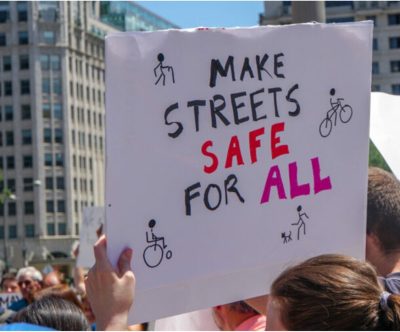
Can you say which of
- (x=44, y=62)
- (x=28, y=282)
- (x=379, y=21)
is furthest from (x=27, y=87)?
(x=28, y=282)

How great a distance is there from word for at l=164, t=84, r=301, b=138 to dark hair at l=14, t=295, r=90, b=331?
123 centimetres

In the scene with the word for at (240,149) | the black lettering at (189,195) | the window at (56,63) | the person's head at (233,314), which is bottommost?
the person's head at (233,314)

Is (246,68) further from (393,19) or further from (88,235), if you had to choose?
(393,19)

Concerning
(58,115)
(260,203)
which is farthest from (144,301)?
(58,115)

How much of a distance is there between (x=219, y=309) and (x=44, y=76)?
84275 millimetres

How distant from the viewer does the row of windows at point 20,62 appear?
86.4 meters

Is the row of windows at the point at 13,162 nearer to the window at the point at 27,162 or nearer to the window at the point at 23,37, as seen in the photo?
the window at the point at 27,162

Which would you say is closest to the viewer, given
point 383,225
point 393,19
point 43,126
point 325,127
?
point 325,127

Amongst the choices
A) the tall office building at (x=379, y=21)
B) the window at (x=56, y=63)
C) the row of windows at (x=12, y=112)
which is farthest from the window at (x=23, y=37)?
the tall office building at (x=379, y=21)

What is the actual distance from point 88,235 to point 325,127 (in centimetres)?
1017

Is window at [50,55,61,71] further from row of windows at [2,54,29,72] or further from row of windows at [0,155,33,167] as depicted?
row of windows at [0,155,33,167]

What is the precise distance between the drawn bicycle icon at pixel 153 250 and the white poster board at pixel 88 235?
7.94m

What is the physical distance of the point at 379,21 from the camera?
6844 cm

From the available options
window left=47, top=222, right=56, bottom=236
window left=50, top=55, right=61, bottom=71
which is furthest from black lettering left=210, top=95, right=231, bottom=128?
window left=50, top=55, right=61, bottom=71
